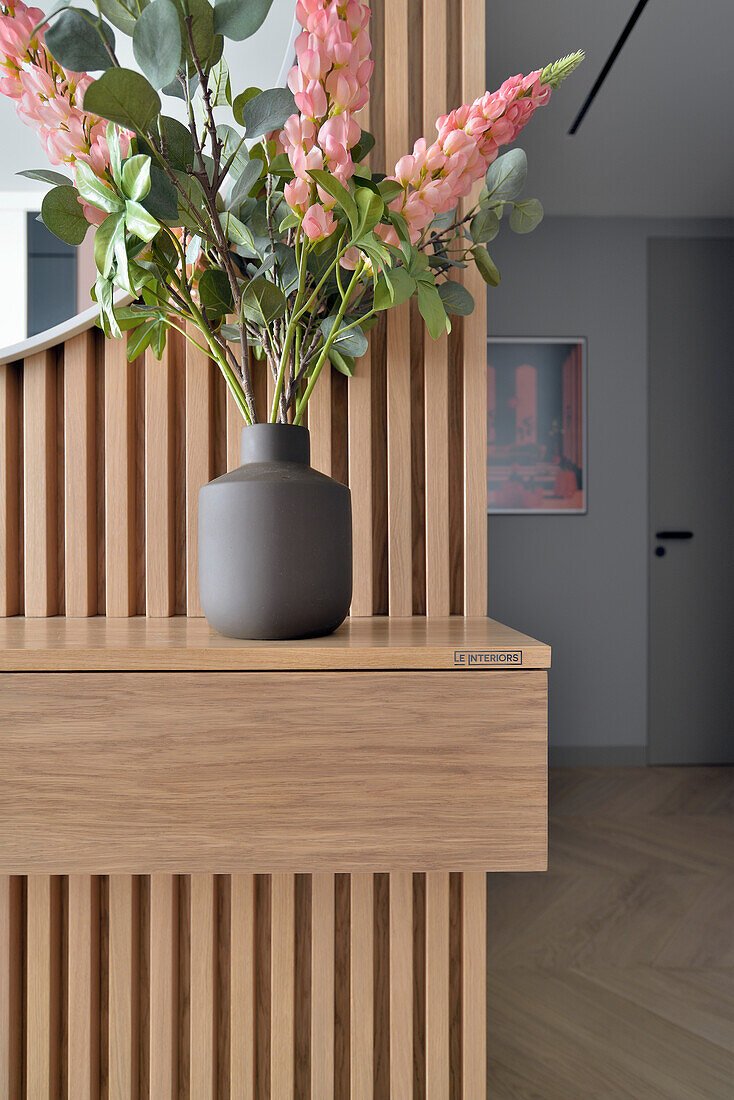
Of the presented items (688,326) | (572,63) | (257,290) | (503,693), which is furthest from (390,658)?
(688,326)

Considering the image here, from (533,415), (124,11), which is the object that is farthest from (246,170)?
(533,415)

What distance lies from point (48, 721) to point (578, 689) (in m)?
2.77

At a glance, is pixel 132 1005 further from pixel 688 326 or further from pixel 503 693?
pixel 688 326

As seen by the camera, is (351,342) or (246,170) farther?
(351,342)

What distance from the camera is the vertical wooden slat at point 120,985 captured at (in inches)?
35.5

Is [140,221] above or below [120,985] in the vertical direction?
above

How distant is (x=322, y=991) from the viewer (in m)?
0.91

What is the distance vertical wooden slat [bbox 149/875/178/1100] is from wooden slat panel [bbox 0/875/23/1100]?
0.56 feet

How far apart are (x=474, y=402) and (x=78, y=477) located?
56cm

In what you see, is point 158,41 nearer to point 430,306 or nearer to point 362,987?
point 430,306

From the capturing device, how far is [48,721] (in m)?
0.64

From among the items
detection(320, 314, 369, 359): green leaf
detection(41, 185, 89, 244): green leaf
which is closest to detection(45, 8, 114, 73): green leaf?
detection(41, 185, 89, 244): green leaf

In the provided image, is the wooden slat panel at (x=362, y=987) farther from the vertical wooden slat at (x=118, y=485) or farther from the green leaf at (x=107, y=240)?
the green leaf at (x=107, y=240)

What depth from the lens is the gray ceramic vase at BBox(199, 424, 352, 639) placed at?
699mm
